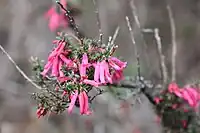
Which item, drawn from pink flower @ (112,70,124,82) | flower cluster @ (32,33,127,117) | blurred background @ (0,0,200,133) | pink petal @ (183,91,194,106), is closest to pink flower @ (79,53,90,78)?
flower cluster @ (32,33,127,117)

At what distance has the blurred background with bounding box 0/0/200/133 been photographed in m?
5.07

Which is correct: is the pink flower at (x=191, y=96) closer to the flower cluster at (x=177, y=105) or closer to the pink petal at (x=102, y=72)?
the flower cluster at (x=177, y=105)

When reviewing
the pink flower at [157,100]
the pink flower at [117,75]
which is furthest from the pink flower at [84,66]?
the pink flower at [157,100]

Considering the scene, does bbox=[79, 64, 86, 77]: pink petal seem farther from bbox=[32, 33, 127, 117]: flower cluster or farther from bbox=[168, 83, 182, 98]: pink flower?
bbox=[168, 83, 182, 98]: pink flower

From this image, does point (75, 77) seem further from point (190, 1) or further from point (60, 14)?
point (190, 1)

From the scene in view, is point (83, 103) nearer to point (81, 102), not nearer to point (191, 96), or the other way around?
point (81, 102)

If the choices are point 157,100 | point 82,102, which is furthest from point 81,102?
point 157,100

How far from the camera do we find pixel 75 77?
5.80ft

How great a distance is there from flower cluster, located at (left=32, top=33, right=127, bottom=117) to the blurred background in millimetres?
2696

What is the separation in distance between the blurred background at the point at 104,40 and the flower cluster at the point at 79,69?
270cm

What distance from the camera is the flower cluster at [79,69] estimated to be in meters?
1.73

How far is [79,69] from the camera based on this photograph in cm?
179

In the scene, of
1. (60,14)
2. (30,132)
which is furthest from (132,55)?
(60,14)

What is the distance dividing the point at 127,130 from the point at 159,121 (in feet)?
7.75
